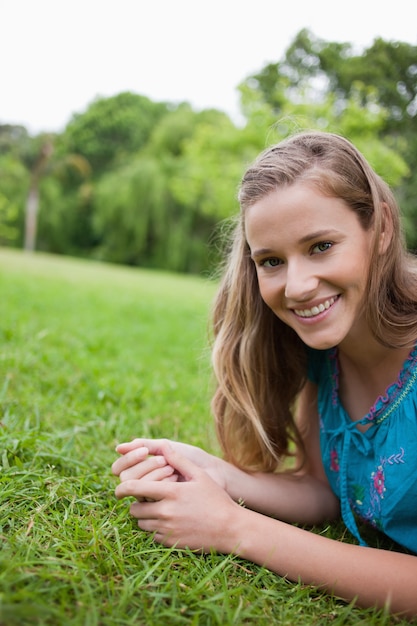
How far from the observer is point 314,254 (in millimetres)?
1530

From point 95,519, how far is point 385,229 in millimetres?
1146

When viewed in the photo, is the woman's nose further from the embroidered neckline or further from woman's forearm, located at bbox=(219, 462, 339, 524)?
woman's forearm, located at bbox=(219, 462, 339, 524)

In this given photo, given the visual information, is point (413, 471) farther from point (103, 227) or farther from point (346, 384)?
point (103, 227)

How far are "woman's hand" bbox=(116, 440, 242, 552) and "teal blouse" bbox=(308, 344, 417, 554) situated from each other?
415mm

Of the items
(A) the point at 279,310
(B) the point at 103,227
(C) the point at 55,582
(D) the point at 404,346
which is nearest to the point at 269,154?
(A) the point at 279,310

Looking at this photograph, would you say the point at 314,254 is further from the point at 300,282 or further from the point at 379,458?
the point at 379,458

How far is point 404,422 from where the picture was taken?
5.04 feet

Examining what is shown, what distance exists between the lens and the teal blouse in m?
1.50

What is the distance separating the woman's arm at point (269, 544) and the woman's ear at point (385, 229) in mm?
820

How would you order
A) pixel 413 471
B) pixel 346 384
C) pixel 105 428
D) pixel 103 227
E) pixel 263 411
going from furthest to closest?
pixel 103 227 < pixel 105 428 < pixel 263 411 < pixel 346 384 < pixel 413 471

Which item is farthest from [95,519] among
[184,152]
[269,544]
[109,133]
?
[109,133]

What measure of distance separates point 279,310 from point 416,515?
660mm

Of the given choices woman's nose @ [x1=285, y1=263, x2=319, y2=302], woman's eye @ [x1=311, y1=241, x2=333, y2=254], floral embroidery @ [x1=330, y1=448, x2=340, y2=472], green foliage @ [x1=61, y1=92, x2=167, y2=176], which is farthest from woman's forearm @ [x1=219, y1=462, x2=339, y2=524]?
green foliage @ [x1=61, y1=92, x2=167, y2=176]

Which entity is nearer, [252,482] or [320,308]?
[320,308]
